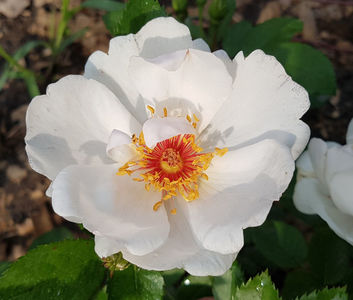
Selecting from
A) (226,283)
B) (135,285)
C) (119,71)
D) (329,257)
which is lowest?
(329,257)

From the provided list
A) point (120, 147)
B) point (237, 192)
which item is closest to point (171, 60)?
point (120, 147)

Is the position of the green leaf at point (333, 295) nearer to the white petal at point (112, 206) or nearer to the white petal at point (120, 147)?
the white petal at point (112, 206)

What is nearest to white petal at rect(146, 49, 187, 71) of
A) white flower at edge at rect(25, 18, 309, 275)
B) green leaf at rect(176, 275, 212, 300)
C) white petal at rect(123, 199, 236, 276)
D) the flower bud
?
white flower at edge at rect(25, 18, 309, 275)

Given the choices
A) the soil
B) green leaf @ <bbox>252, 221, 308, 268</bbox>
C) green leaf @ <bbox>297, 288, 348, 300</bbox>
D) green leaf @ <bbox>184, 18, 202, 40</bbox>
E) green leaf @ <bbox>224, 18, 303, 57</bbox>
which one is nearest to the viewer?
green leaf @ <bbox>297, 288, 348, 300</bbox>

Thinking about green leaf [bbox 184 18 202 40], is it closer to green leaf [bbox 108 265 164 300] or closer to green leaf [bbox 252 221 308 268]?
green leaf [bbox 252 221 308 268]

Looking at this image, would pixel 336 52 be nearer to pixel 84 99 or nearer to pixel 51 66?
pixel 51 66

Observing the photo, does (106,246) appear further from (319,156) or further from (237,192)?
(319,156)
